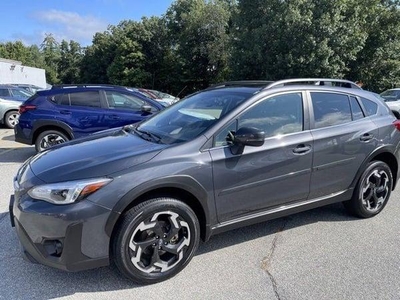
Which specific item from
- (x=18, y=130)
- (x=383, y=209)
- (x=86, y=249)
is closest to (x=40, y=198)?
(x=86, y=249)

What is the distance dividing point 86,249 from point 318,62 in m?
21.0

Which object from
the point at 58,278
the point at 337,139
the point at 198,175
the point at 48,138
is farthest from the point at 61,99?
the point at 337,139

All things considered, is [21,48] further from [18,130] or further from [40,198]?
[40,198]

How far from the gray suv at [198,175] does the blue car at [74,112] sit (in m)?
3.39

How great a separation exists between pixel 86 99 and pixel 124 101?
30.9 inches

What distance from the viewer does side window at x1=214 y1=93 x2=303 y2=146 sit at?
330cm

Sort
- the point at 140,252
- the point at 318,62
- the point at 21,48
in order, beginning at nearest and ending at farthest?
the point at 140,252
the point at 318,62
the point at 21,48

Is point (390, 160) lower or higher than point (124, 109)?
lower

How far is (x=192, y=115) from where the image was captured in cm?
365

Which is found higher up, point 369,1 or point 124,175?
point 369,1

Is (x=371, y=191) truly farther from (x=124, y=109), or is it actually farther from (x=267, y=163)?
(x=124, y=109)

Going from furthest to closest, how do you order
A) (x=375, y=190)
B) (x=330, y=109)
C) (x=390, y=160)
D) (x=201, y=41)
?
(x=201, y=41) < (x=390, y=160) < (x=375, y=190) < (x=330, y=109)

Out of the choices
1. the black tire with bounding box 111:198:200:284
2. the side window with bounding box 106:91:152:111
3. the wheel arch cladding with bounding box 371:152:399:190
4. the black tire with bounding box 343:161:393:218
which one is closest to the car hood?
the black tire with bounding box 111:198:200:284

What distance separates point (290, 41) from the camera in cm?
2159
